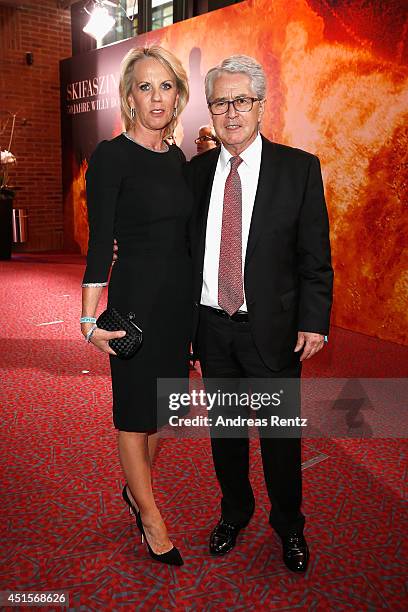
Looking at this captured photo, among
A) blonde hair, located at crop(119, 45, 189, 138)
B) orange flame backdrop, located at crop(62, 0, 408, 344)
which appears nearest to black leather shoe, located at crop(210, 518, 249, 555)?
blonde hair, located at crop(119, 45, 189, 138)

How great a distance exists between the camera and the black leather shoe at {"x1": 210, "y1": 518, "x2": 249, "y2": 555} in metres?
2.01

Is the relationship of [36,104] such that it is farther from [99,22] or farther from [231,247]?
[231,247]

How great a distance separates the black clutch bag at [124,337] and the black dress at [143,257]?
6 centimetres

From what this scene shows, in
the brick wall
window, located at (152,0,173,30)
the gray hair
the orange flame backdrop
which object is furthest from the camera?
the brick wall

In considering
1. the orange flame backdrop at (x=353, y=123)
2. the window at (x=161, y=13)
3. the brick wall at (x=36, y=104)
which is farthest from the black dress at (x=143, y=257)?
the brick wall at (x=36, y=104)

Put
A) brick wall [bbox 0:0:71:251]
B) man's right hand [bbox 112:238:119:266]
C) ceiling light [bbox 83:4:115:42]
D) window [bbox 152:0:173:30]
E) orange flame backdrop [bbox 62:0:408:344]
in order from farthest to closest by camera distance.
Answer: brick wall [bbox 0:0:71:251], ceiling light [bbox 83:4:115:42], window [bbox 152:0:173:30], orange flame backdrop [bbox 62:0:408:344], man's right hand [bbox 112:238:119:266]

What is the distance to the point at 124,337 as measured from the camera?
1743 millimetres

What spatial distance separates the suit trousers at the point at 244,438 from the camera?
183cm

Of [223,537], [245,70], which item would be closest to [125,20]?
[245,70]

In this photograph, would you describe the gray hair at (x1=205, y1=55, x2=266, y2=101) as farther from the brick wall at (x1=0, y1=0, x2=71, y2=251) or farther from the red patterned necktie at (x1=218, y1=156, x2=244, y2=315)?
the brick wall at (x1=0, y1=0, x2=71, y2=251)

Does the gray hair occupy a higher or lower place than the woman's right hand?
higher

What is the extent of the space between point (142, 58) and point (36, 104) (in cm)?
904

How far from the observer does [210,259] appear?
1851 millimetres

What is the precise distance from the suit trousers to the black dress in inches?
3.4
